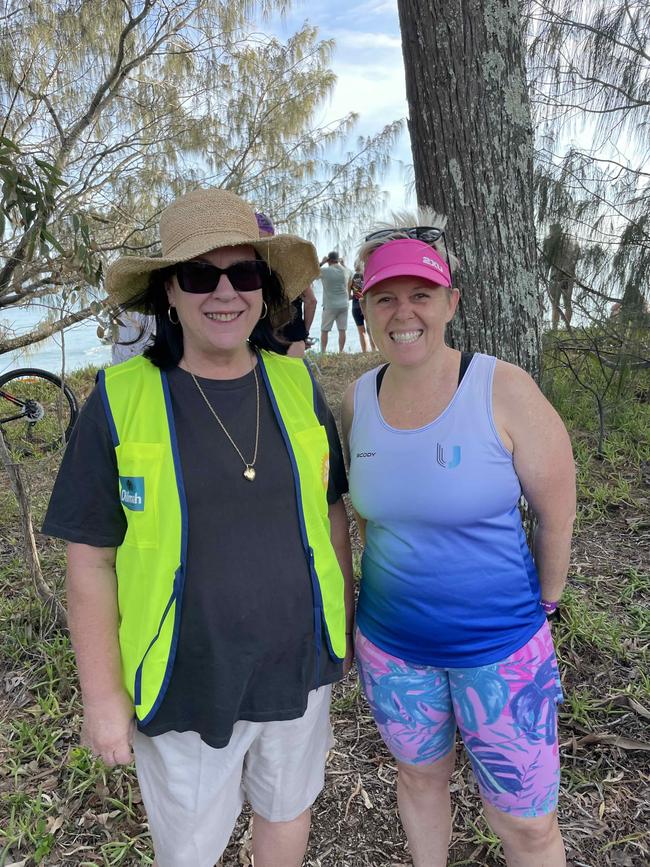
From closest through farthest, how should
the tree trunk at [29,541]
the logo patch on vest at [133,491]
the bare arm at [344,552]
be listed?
the logo patch on vest at [133,491] < the bare arm at [344,552] < the tree trunk at [29,541]

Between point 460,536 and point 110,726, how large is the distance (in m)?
0.84

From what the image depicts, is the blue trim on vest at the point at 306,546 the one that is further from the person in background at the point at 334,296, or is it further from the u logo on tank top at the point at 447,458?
the person in background at the point at 334,296

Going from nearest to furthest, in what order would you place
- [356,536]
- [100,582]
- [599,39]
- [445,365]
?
[100,582] < [445,365] < [356,536] < [599,39]

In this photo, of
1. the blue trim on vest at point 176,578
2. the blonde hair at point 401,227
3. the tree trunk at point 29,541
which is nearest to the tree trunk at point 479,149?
the blonde hair at point 401,227

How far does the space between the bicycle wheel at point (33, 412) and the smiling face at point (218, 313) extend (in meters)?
3.69

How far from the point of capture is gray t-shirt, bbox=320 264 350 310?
28.3 ft

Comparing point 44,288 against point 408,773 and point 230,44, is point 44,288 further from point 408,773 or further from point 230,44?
point 408,773

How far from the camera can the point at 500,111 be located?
1913 millimetres

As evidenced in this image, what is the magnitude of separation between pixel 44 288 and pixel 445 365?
10.6ft

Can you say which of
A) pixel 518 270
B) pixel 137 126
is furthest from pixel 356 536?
pixel 137 126

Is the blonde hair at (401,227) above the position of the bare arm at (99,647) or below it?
above

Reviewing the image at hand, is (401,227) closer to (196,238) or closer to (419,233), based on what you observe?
(419,233)

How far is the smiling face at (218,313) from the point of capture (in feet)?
4.05

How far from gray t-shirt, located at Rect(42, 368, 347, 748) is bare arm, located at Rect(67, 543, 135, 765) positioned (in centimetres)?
6
